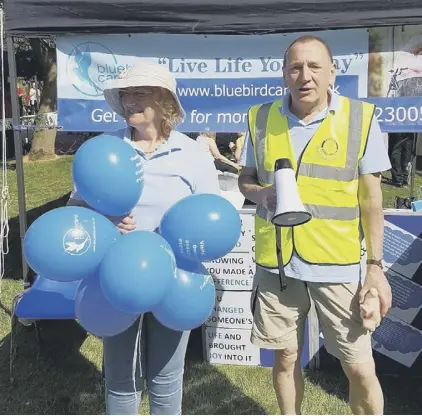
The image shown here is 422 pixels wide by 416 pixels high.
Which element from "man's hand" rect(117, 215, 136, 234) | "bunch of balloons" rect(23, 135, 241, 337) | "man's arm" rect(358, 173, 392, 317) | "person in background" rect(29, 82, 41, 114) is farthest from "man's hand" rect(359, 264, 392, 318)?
"person in background" rect(29, 82, 41, 114)

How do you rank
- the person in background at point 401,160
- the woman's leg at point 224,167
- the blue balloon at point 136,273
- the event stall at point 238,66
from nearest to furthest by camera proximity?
1. the blue balloon at point 136,273
2. the event stall at point 238,66
3. the woman's leg at point 224,167
4. the person in background at point 401,160

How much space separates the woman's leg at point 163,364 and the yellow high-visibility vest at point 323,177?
48cm

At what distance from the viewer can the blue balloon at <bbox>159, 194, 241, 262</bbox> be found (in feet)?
5.98

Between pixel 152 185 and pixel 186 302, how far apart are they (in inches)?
17.4

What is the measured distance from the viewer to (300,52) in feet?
6.52

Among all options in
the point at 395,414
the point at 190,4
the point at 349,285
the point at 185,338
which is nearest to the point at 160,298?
the point at 185,338

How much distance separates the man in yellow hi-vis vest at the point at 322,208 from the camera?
2.04 m

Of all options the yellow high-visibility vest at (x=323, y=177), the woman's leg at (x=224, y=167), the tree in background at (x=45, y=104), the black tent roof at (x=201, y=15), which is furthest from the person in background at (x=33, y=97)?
the yellow high-visibility vest at (x=323, y=177)

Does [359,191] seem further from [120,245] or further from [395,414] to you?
[395,414]

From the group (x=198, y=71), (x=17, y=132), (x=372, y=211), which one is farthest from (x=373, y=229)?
(x=17, y=132)

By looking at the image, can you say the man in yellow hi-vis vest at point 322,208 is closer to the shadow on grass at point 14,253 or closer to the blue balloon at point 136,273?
the blue balloon at point 136,273

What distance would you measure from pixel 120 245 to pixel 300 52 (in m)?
0.94

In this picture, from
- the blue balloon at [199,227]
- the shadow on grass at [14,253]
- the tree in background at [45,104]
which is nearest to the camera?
the blue balloon at [199,227]

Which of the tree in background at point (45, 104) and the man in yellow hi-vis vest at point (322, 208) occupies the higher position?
the tree in background at point (45, 104)
